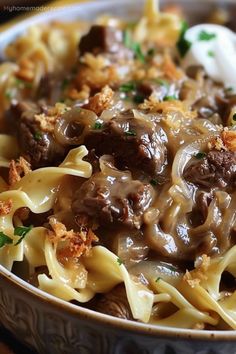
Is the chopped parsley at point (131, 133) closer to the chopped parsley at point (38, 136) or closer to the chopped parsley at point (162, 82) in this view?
the chopped parsley at point (38, 136)

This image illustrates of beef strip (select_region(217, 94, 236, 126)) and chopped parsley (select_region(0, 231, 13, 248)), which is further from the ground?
chopped parsley (select_region(0, 231, 13, 248))

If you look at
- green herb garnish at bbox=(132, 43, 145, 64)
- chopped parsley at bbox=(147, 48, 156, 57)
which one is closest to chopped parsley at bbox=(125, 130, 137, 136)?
green herb garnish at bbox=(132, 43, 145, 64)

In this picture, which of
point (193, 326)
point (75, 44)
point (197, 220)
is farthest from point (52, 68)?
point (193, 326)

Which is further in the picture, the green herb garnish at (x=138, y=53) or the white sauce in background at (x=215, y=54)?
the green herb garnish at (x=138, y=53)

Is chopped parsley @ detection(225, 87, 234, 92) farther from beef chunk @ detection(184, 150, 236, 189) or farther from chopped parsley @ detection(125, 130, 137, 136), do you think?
chopped parsley @ detection(125, 130, 137, 136)

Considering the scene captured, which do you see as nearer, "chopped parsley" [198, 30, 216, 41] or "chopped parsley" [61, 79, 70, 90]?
"chopped parsley" [61, 79, 70, 90]

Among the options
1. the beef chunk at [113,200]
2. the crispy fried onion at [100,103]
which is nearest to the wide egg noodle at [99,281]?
the beef chunk at [113,200]
